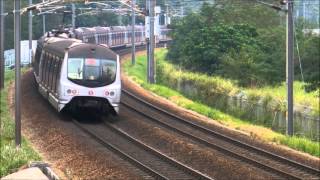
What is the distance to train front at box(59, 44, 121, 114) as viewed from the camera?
23719 mm

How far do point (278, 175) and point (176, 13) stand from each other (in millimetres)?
42057

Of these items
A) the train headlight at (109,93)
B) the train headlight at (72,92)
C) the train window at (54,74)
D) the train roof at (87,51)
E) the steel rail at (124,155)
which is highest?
the train roof at (87,51)

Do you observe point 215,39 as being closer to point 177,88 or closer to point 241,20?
point 177,88

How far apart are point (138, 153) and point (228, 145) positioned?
12.0 feet

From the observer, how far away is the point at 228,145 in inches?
842

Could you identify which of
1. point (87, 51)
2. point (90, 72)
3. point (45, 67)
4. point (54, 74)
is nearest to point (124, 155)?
point (90, 72)

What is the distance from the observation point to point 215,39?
136 ft

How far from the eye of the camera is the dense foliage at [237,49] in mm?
37094

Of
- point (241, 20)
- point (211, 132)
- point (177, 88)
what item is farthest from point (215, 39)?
point (211, 132)

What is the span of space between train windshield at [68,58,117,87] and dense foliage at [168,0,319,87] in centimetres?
1028

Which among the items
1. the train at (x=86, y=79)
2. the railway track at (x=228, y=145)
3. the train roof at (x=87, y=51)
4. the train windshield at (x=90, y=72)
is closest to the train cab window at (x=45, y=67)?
the train at (x=86, y=79)

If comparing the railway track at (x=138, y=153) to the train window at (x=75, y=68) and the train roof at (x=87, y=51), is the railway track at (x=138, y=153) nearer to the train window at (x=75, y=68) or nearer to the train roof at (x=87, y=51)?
the train window at (x=75, y=68)

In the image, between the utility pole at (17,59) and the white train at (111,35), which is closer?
the utility pole at (17,59)

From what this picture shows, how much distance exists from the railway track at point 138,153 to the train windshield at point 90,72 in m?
1.66
